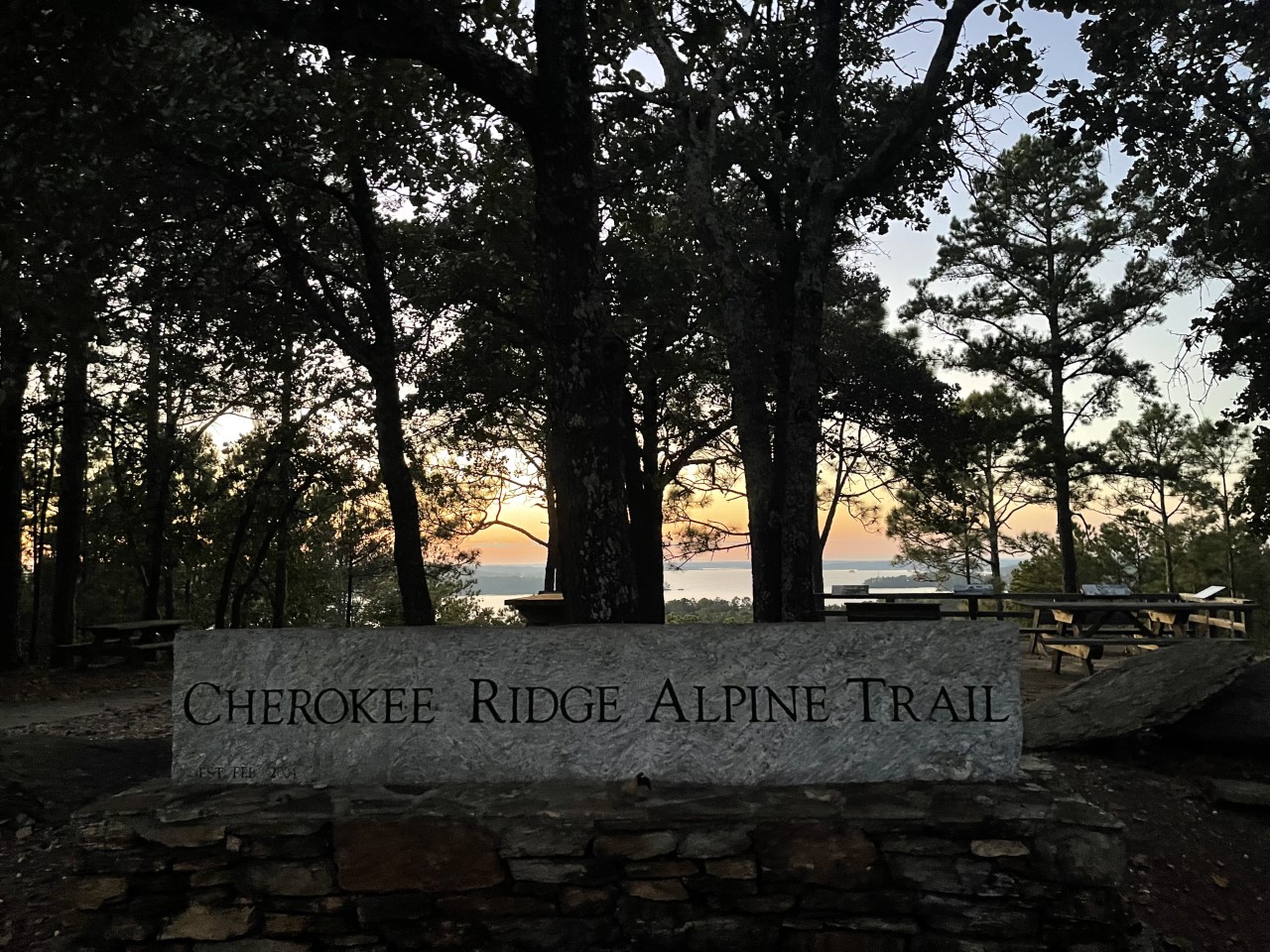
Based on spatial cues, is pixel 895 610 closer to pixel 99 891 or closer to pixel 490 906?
pixel 490 906

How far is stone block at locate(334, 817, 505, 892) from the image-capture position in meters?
3.66

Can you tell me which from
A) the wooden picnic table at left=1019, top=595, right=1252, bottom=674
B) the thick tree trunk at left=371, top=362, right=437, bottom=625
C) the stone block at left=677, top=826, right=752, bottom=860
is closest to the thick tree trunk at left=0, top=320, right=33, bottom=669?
the thick tree trunk at left=371, top=362, right=437, bottom=625

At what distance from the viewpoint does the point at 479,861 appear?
12.0 feet

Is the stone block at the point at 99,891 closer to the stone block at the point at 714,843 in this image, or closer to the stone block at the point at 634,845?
the stone block at the point at 634,845

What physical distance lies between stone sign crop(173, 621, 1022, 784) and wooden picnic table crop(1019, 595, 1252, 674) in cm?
607

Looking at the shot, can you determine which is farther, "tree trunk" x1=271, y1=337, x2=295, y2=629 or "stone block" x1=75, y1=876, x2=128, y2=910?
"tree trunk" x1=271, y1=337, x2=295, y2=629

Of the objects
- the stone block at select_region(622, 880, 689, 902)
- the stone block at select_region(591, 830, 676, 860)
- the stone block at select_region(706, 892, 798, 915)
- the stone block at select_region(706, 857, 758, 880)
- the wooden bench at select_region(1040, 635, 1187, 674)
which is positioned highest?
the wooden bench at select_region(1040, 635, 1187, 674)

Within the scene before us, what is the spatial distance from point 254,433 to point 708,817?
62.0 ft

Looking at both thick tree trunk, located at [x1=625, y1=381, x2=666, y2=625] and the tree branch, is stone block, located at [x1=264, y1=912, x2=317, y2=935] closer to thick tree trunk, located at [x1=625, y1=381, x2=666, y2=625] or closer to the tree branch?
the tree branch

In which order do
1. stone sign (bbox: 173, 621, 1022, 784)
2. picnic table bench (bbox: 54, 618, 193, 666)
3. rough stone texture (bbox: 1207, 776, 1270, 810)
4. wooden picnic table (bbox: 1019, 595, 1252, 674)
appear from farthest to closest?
picnic table bench (bbox: 54, 618, 193, 666) < wooden picnic table (bbox: 1019, 595, 1252, 674) < rough stone texture (bbox: 1207, 776, 1270, 810) < stone sign (bbox: 173, 621, 1022, 784)

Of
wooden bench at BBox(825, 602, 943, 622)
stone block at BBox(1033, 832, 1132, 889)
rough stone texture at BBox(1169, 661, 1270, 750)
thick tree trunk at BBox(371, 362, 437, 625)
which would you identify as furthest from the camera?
thick tree trunk at BBox(371, 362, 437, 625)

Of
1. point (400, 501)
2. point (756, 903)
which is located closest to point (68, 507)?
point (400, 501)

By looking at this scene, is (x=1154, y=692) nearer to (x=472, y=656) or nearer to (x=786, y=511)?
(x=786, y=511)

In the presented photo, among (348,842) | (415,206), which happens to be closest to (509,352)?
(415,206)
